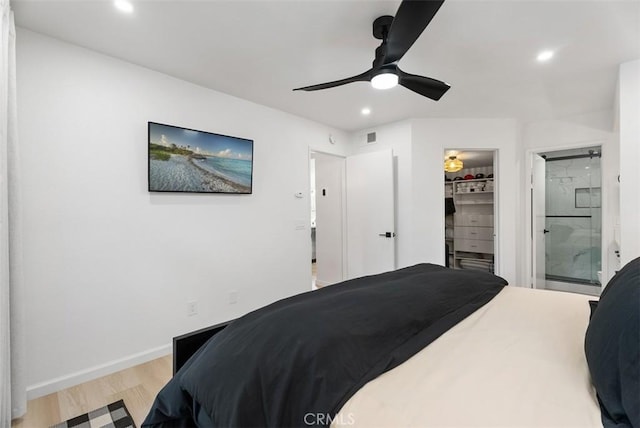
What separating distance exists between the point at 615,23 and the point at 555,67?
1.95 feet

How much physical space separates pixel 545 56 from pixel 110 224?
3.59m

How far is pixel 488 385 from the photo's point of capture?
38.9 inches

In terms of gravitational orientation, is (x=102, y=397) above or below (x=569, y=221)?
below

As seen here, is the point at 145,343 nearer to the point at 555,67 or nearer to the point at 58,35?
the point at 58,35

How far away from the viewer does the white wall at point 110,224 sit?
2059 millimetres

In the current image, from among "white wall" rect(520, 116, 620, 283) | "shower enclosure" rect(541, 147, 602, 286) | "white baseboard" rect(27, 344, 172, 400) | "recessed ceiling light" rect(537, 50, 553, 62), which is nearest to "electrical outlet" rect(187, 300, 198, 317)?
"white baseboard" rect(27, 344, 172, 400)

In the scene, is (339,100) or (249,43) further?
(339,100)

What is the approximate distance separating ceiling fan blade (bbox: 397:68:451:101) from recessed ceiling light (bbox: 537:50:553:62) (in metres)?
0.86

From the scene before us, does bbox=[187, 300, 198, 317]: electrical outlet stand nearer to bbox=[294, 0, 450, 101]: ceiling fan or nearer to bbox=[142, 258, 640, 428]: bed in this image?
bbox=[142, 258, 640, 428]: bed

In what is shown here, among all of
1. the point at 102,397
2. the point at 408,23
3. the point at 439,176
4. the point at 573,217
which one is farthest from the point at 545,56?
the point at 102,397

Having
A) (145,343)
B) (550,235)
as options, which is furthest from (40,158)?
(550,235)

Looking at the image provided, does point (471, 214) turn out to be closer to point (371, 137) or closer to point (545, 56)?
point (371, 137)

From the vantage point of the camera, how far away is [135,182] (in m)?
2.48

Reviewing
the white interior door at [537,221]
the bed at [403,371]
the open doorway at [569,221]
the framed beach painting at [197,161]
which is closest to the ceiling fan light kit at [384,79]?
the bed at [403,371]
